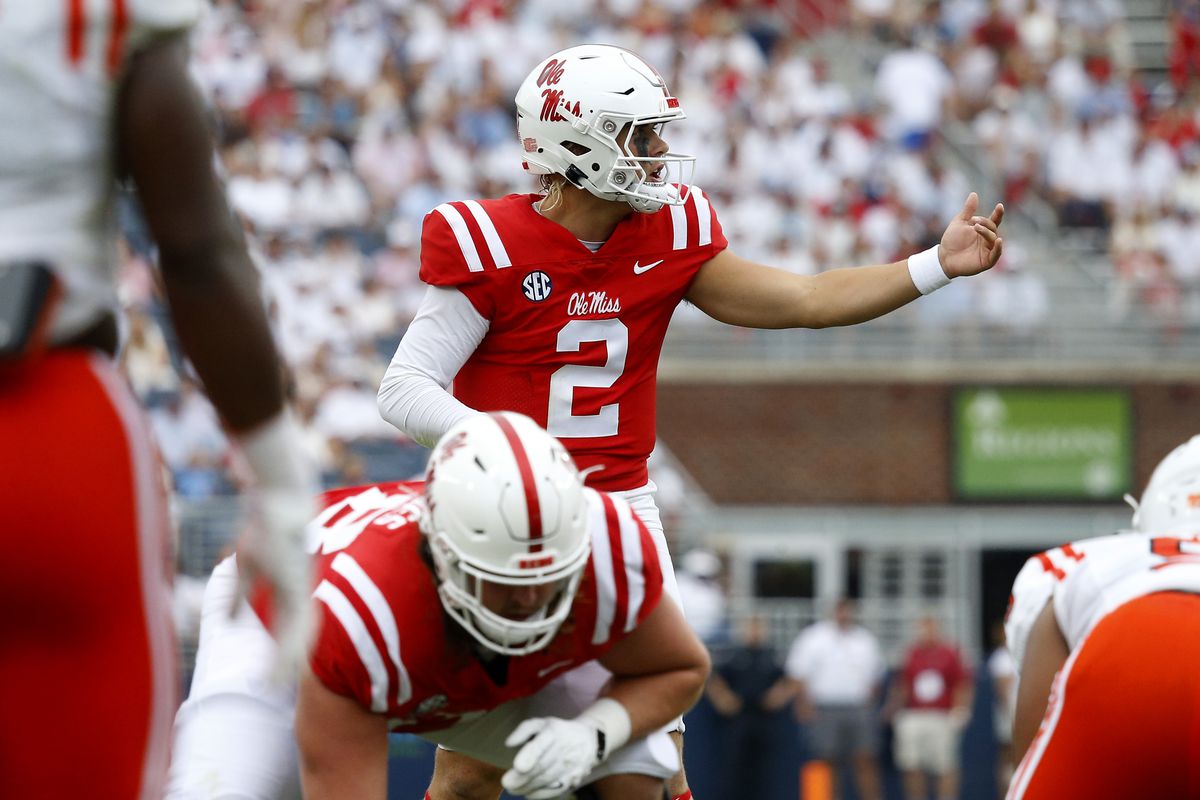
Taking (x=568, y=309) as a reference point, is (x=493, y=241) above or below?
above

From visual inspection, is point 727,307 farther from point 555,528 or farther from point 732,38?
point 732,38

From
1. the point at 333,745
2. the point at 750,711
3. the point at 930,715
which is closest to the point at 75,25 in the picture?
the point at 333,745

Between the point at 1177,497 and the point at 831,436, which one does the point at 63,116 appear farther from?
the point at 831,436

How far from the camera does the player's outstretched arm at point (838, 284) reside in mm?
4734

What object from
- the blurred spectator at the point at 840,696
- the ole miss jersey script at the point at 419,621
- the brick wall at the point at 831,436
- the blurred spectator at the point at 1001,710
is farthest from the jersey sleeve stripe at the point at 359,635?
the brick wall at the point at 831,436

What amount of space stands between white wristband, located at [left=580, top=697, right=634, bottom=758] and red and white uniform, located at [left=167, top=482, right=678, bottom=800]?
0.33ft

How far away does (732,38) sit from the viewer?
19203 millimetres

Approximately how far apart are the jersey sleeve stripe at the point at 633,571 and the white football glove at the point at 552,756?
0.75 feet

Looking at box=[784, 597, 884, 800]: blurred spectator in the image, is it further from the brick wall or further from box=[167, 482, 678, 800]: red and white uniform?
box=[167, 482, 678, 800]: red and white uniform

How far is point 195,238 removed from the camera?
259 centimetres

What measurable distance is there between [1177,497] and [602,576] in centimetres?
141

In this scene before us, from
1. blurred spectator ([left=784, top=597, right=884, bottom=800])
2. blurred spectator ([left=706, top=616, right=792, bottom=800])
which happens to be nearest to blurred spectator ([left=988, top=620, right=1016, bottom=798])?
blurred spectator ([left=784, top=597, right=884, bottom=800])

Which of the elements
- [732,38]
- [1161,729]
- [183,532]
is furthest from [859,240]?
[1161,729]

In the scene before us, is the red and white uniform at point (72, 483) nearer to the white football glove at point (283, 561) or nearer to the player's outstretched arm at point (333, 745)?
the white football glove at point (283, 561)
